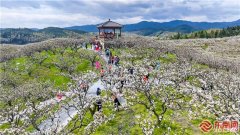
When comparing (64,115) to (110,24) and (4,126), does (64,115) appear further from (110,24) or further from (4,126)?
(110,24)

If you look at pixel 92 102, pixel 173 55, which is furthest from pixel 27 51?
pixel 92 102

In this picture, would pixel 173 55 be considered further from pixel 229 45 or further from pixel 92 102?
pixel 229 45

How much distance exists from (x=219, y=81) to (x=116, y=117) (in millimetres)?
12728

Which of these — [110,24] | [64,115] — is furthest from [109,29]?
[64,115]

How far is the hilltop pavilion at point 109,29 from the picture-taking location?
250 ft

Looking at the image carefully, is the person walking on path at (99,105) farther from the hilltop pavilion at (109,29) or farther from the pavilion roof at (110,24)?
the pavilion roof at (110,24)

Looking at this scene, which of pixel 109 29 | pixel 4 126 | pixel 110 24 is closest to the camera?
pixel 4 126

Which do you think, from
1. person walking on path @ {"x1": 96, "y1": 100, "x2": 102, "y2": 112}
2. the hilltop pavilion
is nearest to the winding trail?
person walking on path @ {"x1": 96, "y1": 100, "x2": 102, "y2": 112}

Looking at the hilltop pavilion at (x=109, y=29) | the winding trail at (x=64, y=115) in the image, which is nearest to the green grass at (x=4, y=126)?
the winding trail at (x=64, y=115)

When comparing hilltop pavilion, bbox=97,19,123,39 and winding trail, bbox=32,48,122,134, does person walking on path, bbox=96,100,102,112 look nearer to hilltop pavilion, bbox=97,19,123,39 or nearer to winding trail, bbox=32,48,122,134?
winding trail, bbox=32,48,122,134

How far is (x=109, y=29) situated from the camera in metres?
78.7

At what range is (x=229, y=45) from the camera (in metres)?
119

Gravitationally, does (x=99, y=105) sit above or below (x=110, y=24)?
below

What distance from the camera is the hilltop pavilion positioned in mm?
76094
